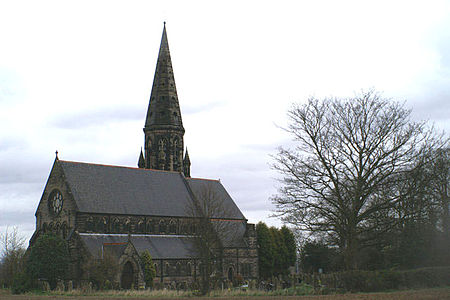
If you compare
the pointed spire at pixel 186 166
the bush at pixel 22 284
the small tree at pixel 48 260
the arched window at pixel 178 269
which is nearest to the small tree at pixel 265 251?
the pointed spire at pixel 186 166

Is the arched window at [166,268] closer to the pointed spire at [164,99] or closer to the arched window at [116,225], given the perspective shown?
the arched window at [116,225]

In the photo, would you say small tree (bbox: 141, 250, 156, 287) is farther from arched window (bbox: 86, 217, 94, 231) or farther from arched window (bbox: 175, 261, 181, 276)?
arched window (bbox: 86, 217, 94, 231)

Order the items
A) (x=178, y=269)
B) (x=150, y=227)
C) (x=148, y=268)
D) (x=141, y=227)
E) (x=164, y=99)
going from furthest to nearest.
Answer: (x=164, y=99)
(x=150, y=227)
(x=141, y=227)
(x=178, y=269)
(x=148, y=268)

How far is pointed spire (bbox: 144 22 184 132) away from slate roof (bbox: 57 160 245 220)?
8.97 m

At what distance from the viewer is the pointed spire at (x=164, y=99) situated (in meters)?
72.1

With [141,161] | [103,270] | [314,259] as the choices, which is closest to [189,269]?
[103,270]

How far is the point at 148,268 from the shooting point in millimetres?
50531

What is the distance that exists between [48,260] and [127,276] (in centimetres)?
723

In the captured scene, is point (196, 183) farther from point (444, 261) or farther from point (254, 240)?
point (444, 261)

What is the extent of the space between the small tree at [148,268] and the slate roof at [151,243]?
1.87 metres

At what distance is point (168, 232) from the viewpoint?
5922 centimetres

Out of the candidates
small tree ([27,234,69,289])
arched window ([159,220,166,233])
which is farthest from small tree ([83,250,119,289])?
arched window ([159,220,166,233])

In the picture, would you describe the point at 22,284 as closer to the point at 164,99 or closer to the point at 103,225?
the point at 103,225

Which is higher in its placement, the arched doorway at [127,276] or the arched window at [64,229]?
the arched window at [64,229]
